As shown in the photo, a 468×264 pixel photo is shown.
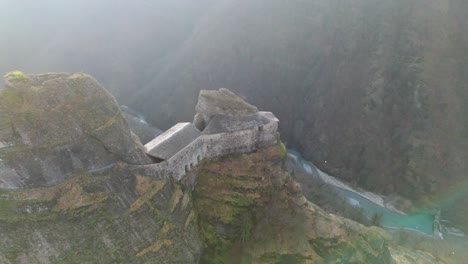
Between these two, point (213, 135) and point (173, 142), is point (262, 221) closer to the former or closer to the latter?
point (213, 135)

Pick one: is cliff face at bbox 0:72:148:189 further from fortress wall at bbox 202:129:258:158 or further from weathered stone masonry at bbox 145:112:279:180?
fortress wall at bbox 202:129:258:158

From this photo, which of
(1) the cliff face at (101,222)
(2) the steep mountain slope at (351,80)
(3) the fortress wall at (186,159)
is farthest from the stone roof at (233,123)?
(2) the steep mountain slope at (351,80)

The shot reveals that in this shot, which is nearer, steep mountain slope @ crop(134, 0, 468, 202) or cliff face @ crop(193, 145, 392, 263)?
cliff face @ crop(193, 145, 392, 263)

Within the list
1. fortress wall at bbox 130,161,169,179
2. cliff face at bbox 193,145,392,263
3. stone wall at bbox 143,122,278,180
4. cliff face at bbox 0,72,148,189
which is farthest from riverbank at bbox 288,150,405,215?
cliff face at bbox 0,72,148,189

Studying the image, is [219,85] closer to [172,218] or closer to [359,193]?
[359,193]

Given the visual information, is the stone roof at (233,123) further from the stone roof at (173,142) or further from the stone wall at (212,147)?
the stone roof at (173,142)
